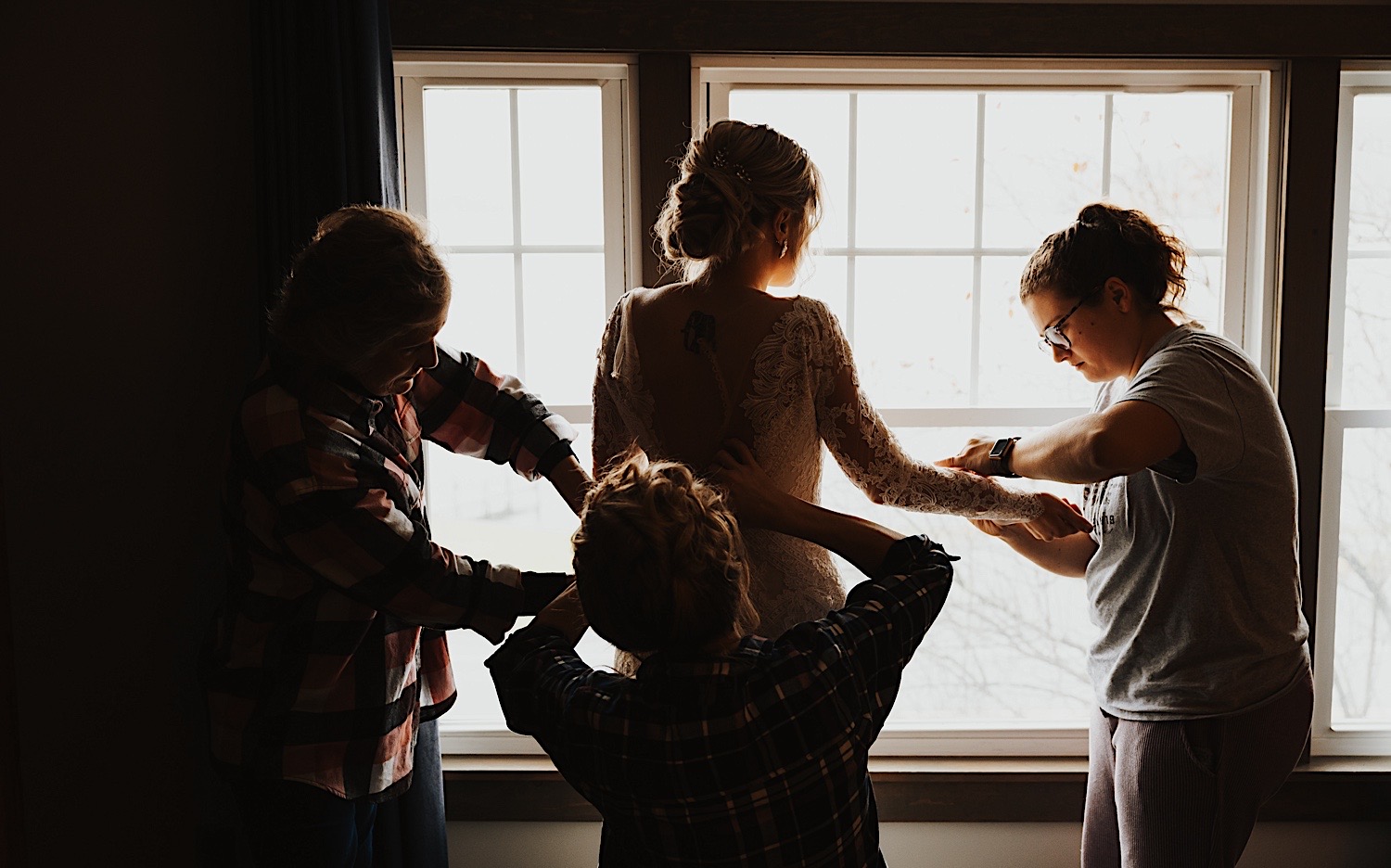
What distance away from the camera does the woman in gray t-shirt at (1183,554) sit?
5.32 ft

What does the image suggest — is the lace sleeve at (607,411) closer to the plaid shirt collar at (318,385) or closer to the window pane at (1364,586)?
the plaid shirt collar at (318,385)

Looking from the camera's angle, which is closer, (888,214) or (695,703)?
(695,703)

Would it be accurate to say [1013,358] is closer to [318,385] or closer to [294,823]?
[318,385]

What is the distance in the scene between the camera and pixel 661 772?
43.1 inches

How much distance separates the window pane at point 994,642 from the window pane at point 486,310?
31.7 inches

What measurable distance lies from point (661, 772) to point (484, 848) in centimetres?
142

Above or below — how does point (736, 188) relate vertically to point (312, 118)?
below

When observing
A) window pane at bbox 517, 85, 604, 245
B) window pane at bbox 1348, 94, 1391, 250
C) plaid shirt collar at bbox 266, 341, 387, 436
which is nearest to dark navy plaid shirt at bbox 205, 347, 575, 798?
plaid shirt collar at bbox 266, 341, 387, 436

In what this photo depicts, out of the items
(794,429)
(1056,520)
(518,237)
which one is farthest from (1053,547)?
(518,237)

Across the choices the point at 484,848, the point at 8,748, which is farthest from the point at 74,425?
the point at 484,848

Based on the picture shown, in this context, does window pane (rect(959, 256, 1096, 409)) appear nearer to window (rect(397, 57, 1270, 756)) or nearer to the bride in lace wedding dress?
window (rect(397, 57, 1270, 756))

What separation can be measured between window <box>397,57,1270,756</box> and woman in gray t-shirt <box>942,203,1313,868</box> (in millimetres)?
556

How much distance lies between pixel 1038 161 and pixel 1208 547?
3.29ft

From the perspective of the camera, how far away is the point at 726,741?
3.59 feet
